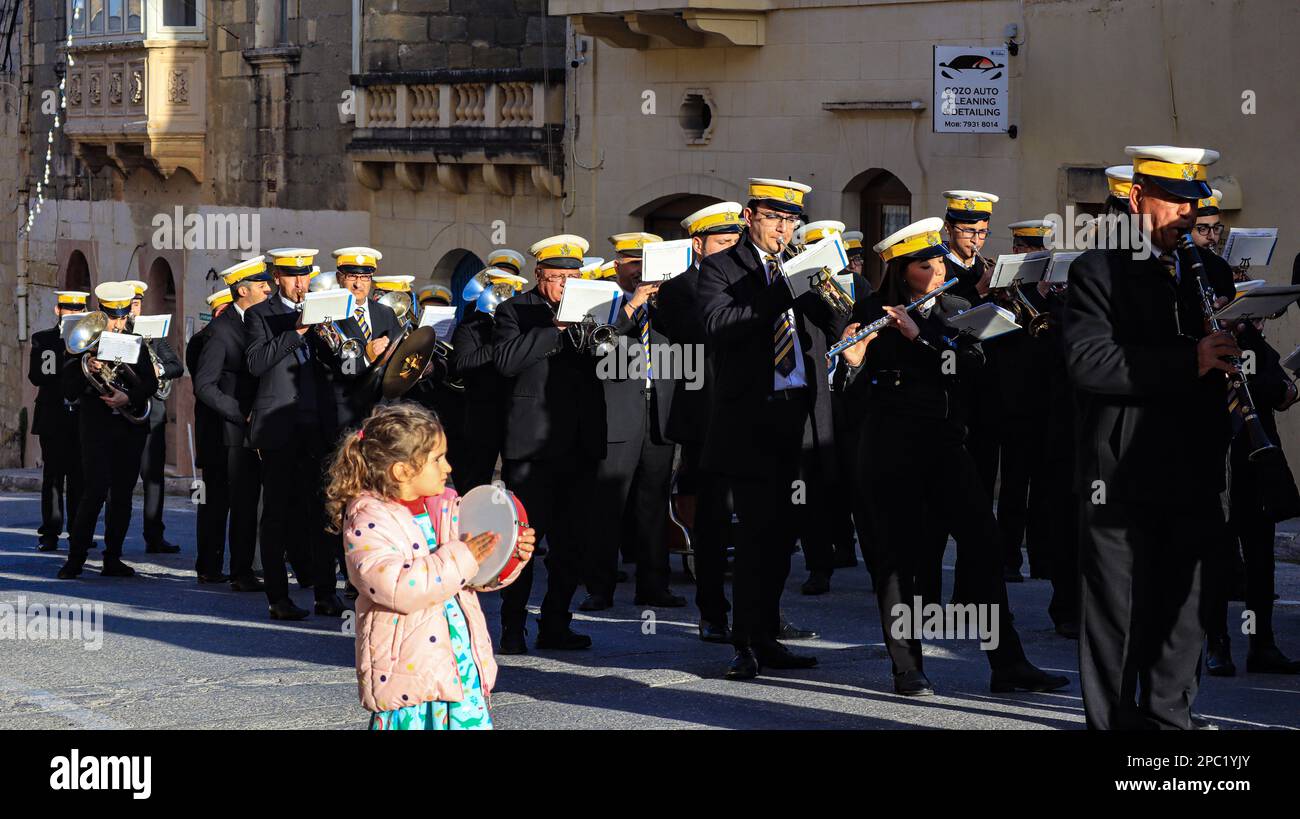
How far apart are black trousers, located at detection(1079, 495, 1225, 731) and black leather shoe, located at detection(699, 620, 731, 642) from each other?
3324mm

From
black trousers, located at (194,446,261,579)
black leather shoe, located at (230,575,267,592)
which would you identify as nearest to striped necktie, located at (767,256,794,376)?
black trousers, located at (194,446,261,579)

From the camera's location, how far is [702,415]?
11148mm

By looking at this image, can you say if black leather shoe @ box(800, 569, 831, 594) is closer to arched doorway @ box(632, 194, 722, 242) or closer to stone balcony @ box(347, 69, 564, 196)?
arched doorway @ box(632, 194, 722, 242)

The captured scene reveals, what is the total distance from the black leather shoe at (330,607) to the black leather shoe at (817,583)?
261 cm

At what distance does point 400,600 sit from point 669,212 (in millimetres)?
16998

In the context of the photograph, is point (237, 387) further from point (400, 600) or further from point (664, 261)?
point (400, 600)

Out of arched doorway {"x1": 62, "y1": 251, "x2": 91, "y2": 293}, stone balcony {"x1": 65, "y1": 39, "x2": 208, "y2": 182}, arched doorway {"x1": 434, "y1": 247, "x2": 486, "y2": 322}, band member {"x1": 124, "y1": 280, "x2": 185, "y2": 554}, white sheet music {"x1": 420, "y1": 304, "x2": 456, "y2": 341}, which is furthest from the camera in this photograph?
arched doorway {"x1": 62, "y1": 251, "x2": 91, "y2": 293}

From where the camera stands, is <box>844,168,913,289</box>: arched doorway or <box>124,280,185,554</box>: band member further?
<box>844,168,913,289</box>: arched doorway

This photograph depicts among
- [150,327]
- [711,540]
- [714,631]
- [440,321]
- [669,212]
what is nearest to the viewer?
[711,540]

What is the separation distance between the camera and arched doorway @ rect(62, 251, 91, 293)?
113 feet

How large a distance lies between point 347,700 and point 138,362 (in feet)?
19.9

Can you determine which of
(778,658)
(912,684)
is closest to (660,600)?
(778,658)

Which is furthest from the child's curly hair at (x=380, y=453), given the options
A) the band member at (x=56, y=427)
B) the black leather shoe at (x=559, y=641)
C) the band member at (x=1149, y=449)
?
the band member at (x=56, y=427)
